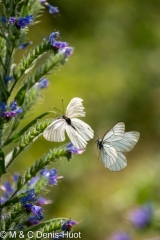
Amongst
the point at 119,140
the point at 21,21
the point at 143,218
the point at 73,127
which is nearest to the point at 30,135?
the point at 73,127

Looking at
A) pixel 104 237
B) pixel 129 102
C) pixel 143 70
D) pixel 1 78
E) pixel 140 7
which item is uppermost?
pixel 140 7

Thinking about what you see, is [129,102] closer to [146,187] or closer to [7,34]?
[146,187]

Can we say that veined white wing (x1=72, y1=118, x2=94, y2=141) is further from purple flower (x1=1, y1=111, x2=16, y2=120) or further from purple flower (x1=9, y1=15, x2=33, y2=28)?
purple flower (x1=9, y1=15, x2=33, y2=28)

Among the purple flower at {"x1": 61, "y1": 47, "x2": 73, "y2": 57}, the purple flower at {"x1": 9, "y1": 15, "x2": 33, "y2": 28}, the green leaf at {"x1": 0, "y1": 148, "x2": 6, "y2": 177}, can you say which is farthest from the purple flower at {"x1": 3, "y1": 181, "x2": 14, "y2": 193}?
the purple flower at {"x1": 9, "y1": 15, "x2": 33, "y2": 28}

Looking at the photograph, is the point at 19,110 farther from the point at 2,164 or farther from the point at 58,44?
the point at 58,44

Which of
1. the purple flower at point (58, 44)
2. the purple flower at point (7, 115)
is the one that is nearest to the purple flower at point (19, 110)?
the purple flower at point (7, 115)


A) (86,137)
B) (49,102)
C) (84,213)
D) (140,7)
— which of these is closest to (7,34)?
(86,137)
